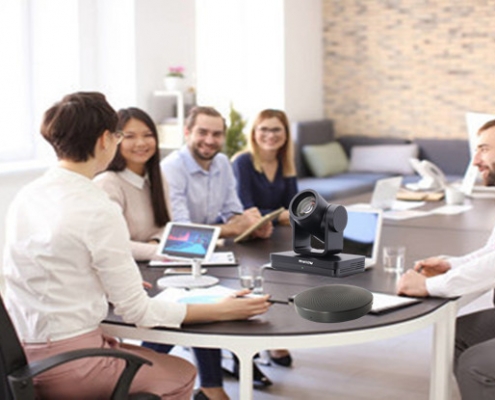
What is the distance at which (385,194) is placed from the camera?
491 cm

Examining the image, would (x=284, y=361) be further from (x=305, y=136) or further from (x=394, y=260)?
(x=305, y=136)

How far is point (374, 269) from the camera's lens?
3283mm

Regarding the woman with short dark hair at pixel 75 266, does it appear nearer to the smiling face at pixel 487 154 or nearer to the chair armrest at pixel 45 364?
the chair armrest at pixel 45 364

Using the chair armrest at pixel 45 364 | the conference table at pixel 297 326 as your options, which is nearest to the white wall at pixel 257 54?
the conference table at pixel 297 326

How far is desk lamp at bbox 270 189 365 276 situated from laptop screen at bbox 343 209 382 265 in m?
1.38

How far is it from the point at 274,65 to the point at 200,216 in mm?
4833

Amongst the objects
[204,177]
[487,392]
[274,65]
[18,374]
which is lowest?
[487,392]

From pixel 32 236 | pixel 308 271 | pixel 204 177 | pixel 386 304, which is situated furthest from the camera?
pixel 204 177

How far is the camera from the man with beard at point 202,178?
13.8 feet

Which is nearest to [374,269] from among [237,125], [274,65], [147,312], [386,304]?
[386,304]

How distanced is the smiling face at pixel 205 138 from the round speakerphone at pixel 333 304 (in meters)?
2.69

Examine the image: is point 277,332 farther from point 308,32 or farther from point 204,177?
point 308,32

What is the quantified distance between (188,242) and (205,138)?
1167 millimetres

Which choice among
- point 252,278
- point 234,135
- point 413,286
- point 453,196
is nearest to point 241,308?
point 252,278
